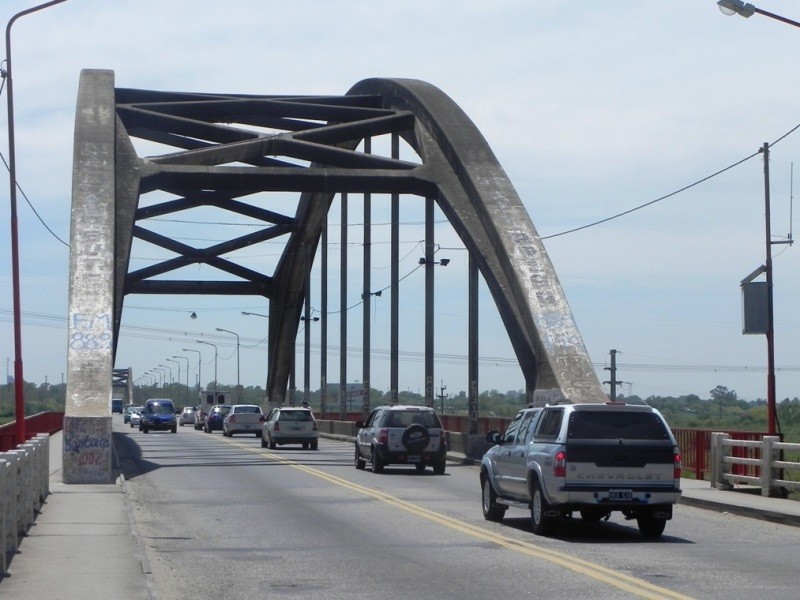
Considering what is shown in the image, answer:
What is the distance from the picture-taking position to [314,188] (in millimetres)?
39812

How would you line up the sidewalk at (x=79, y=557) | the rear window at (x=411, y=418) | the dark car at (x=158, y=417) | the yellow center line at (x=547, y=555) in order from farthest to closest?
the dark car at (x=158, y=417), the rear window at (x=411, y=418), the yellow center line at (x=547, y=555), the sidewalk at (x=79, y=557)

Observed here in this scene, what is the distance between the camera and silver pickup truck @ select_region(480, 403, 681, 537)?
15.6m

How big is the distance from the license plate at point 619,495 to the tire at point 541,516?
2.40 ft

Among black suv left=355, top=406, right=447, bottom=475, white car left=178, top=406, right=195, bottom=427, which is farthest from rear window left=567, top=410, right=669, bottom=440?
white car left=178, top=406, right=195, bottom=427

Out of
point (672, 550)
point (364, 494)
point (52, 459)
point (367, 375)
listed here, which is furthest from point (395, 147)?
point (672, 550)

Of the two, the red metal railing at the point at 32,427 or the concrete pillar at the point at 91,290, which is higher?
the concrete pillar at the point at 91,290

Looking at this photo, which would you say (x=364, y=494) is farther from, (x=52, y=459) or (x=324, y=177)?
(x=324, y=177)

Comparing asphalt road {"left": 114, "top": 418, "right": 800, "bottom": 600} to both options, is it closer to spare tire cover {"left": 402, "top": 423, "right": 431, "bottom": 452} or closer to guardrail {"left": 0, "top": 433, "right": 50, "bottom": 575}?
guardrail {"left": 0, "top": 433, "right": 50, "bottom": 575}

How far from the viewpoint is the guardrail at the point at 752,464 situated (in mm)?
21000

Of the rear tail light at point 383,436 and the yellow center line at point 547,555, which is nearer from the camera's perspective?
the yellow center line at point 547,555

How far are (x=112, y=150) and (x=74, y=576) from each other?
84.7 feet

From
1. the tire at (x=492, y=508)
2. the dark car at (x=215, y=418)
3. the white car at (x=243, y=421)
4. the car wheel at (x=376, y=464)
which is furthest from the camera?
the dark car at (x=215, y=418)

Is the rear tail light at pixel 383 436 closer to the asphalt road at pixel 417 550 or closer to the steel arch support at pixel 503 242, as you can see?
the steel arch support at pixel 503 242

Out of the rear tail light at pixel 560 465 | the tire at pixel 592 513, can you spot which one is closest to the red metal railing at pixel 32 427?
the tire at pixel 592 513
